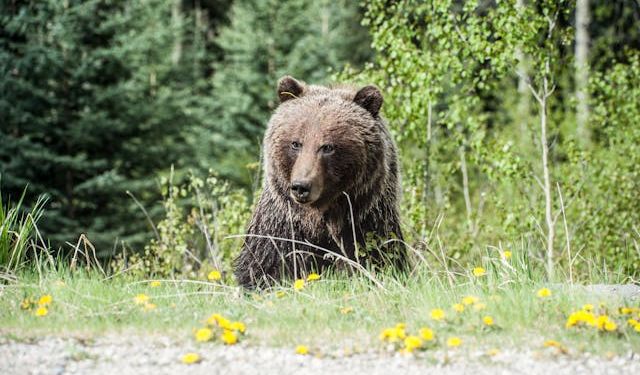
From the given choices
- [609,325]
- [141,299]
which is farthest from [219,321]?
[609,325]

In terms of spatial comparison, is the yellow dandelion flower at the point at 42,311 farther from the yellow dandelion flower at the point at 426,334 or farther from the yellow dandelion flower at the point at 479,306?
the yellow dandelion flower at the point at 479,306

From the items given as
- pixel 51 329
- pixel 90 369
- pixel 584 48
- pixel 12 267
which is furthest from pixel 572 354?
pixel 584 48

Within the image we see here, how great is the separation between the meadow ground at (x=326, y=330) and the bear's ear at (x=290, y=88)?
1739mm

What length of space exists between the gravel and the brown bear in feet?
5.52

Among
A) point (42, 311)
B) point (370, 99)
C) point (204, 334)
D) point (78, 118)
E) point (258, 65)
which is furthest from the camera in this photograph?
point (258, 65)

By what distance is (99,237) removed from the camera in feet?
42.6

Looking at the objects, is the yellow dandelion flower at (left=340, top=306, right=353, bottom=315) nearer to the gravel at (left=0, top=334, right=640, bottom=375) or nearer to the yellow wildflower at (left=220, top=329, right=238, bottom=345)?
the gravel at (left=0, top=334, right=640, bottom=375)

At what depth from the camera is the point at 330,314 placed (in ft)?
13.8

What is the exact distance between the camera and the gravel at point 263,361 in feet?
11.0

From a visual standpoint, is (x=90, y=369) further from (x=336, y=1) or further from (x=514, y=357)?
(x=336, y=1)

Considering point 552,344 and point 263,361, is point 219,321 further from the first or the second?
point 552,344

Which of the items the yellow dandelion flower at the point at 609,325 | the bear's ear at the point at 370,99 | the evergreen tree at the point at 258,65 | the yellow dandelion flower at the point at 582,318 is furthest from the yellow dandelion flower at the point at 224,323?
the evergreen tree at the point at 258,65

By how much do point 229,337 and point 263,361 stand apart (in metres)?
0.24

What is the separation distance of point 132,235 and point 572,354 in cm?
1158
